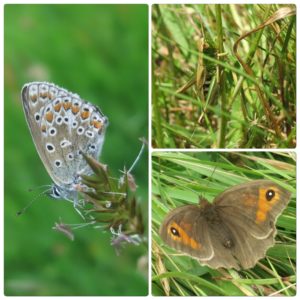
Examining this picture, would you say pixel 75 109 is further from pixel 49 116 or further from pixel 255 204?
pixel 255 204

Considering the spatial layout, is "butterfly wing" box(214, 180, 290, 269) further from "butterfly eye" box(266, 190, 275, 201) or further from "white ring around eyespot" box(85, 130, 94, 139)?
"white ring around eyespot" box(85, 130, 94, 139)

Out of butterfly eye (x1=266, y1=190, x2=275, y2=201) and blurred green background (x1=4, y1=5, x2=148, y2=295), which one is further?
blurred green background (x1=4, y1=5, x2=148, y2=295)

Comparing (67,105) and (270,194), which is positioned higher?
(67,105)

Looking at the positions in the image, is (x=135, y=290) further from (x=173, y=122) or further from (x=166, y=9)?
(x=166, y=9)

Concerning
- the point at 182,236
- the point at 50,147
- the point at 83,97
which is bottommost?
the point at 182,236

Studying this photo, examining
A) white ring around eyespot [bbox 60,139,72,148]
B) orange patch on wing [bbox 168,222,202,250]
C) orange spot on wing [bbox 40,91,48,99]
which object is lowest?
orange patch on wing [bbox 168,222,202,250]

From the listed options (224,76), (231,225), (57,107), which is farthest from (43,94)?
(231,225)

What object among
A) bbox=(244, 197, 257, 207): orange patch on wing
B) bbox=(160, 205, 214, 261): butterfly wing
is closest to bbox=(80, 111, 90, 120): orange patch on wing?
bbox=(160, 205, 214, 261): butterfly wing
